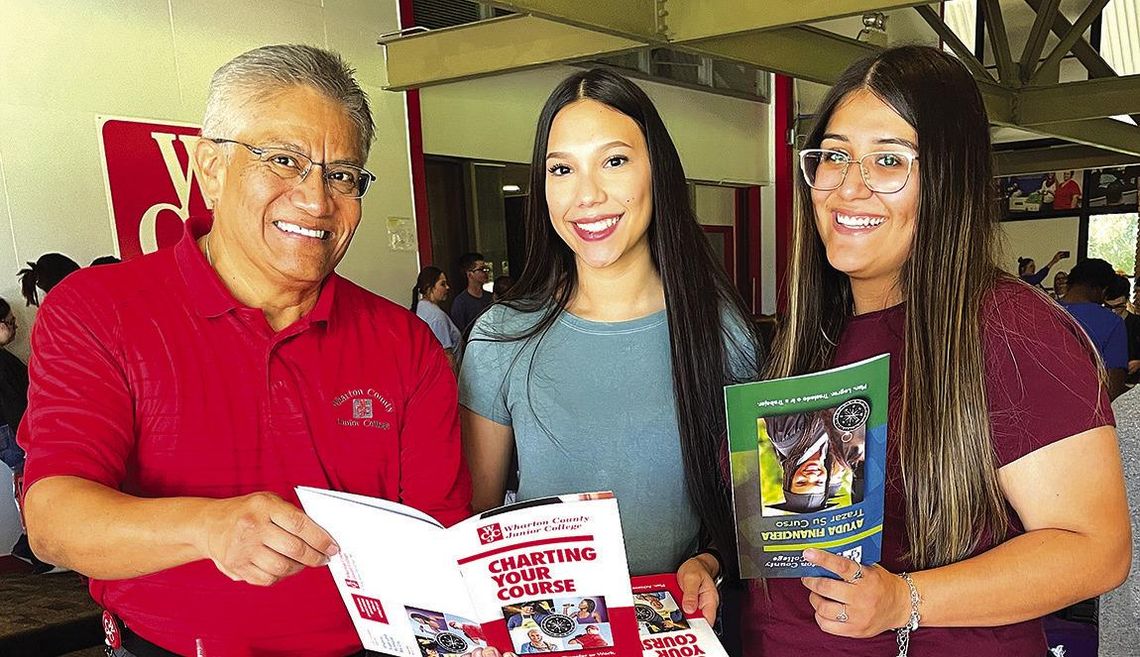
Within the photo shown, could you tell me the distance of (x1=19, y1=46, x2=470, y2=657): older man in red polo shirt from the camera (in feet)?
4.33

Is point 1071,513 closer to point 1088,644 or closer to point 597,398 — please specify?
point 597,398

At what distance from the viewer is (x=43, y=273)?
14.9 ft

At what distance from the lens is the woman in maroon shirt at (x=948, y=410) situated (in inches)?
48.9

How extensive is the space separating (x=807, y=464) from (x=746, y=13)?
13.3 ft

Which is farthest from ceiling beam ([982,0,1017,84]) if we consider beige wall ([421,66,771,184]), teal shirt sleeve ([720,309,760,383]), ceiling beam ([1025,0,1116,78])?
teal shirt sleeve ([720,309,760,383])

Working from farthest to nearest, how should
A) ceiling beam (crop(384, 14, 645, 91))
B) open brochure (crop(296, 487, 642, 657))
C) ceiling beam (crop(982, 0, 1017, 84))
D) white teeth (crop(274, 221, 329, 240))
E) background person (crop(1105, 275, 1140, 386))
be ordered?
ceiling beam (crop(982, 0, 1017, 84)) → ceiling beam (crop(384, 14, 645, 91)) → background person (crop(1105, 275, 1140, 386)) → white teeth (crop(274, 221, 329, 240)) → open brochure (crop(296, 487, 642, 657))

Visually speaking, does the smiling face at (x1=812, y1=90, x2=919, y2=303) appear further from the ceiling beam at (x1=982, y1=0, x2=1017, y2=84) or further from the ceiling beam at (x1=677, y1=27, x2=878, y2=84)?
the ceiling beam at (x1=982, y1=0, x2=1017, y2=84)

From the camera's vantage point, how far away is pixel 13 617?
4.14 meters

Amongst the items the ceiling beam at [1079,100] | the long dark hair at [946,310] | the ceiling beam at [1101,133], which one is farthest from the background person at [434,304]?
the ceiling beam at [1101,133]

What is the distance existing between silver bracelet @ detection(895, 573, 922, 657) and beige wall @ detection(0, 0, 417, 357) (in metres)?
5.06

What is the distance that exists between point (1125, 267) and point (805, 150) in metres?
16.5

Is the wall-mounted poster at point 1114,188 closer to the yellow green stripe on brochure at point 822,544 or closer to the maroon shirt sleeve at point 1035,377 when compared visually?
the maroon shirt sleeve at point 1035,377

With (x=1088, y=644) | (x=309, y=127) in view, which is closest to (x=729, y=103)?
(x=1088, y=644)

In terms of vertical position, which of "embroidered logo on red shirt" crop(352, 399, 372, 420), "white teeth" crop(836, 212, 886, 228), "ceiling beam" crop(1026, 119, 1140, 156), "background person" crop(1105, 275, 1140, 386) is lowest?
"background person" crop(1105, 275, 1140, 386)
